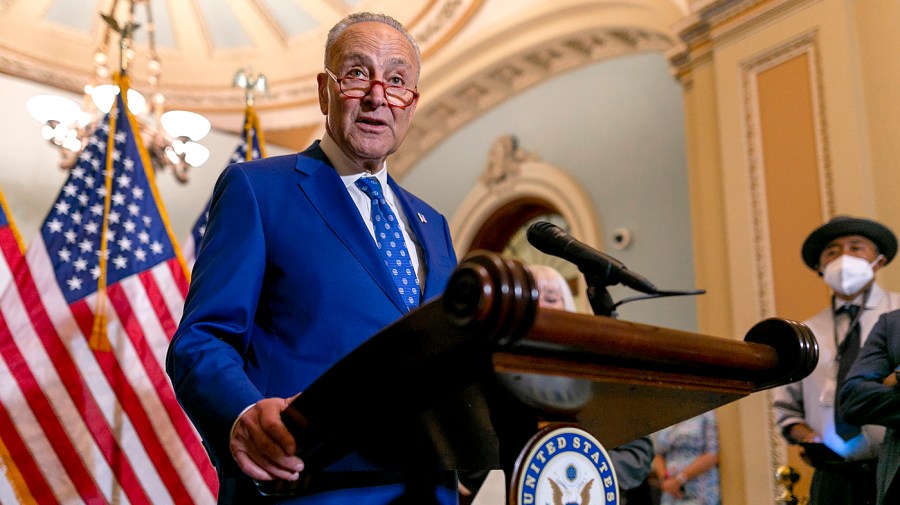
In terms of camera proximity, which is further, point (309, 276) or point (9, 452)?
point (9, 452)

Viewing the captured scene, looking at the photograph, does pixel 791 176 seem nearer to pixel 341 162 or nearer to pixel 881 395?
pixel 881 395

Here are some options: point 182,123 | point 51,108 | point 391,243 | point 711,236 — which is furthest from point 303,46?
point 391,243

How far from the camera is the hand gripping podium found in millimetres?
708

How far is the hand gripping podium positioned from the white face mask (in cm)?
241

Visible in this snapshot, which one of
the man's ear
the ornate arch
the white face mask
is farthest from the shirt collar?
the ornate arch

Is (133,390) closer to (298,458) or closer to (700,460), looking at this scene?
(700,460)

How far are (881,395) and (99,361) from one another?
9.81 ft

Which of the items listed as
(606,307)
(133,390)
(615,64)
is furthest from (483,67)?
(606,307)

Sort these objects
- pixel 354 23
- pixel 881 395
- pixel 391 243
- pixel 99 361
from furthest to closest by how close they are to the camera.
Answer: pixel 99 361 → pixel 881 395 → pixel 354 23 → pixel 391 243

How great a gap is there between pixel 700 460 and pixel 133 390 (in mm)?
2727

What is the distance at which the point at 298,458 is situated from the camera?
32.7 inches

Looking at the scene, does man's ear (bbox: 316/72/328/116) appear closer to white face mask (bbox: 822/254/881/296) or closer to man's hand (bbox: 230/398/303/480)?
man's hand (bbox: 230/398/303/480)

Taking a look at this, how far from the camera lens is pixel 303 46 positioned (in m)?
8.34

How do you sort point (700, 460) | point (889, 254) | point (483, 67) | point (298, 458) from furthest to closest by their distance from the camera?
point (483, 67) → point (700, 460) → point (889, 254) → point (298, 458)
